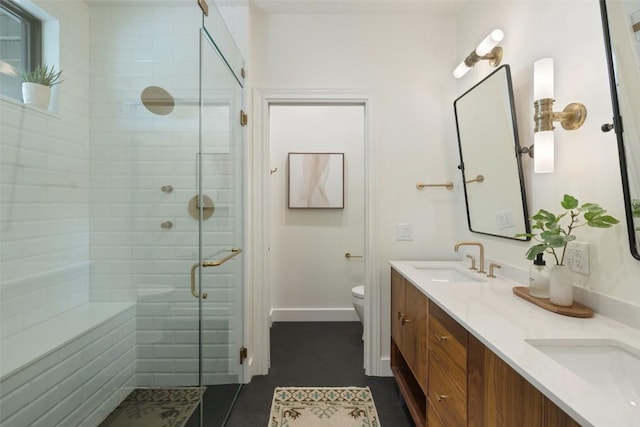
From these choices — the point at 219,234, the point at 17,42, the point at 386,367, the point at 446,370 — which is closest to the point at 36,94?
the point at 17,42

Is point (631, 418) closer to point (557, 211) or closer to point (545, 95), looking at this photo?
point (557, 211)

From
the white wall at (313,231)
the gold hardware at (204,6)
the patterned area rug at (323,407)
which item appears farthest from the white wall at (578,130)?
the white wall at (313,231)

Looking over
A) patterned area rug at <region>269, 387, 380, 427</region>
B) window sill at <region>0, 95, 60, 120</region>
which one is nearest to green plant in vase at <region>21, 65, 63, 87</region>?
window sill at <region>0, 95, 60, 120</region>

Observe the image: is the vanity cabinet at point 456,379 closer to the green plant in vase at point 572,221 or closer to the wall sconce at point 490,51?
the green plant in vase at point 572,221

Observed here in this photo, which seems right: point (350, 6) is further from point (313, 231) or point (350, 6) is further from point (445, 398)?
point (445, 398)

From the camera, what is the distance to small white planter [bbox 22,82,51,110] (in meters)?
1.26

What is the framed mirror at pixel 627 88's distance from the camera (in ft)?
2.81

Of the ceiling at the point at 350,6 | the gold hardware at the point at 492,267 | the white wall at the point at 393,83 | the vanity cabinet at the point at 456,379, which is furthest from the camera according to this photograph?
the white wall at the point at 393,83

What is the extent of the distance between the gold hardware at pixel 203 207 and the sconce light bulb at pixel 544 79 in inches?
63.5

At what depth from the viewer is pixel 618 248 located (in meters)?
0.98

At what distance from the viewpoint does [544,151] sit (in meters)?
1.21

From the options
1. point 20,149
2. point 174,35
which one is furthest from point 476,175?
point 20,149

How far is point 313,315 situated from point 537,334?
246 centimetres

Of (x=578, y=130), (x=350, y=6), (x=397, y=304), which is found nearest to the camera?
(x=578, y=130)
